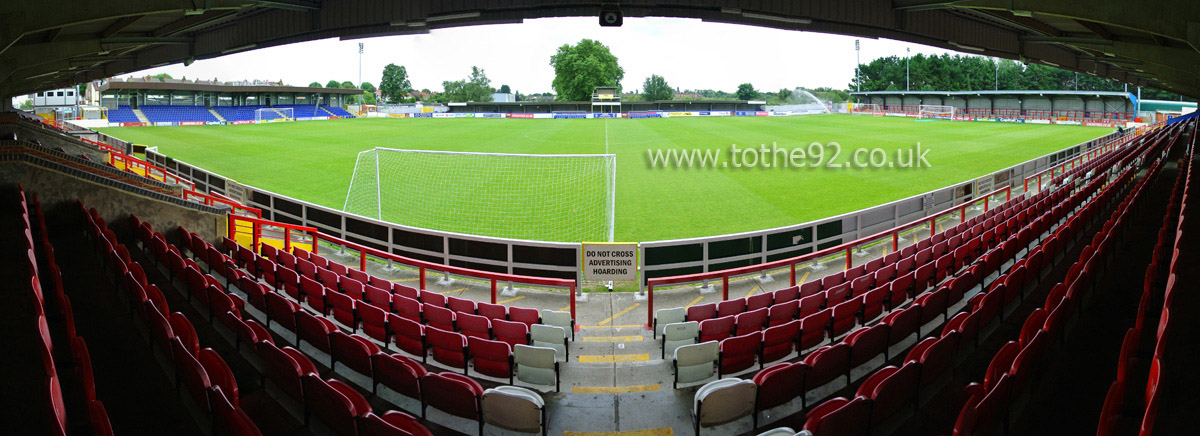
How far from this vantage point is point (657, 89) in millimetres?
143500

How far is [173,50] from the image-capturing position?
1791cm

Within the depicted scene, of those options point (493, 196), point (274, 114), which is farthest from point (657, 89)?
point (493, 196)

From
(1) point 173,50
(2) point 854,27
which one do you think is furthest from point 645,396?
(1) point 173,50

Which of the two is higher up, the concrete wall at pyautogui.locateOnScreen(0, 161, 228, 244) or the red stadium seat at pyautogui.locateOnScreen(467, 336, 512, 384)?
the concrete wall at pyautogui.locateOnScreen(0, 161, 228, 244)

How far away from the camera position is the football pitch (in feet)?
60.8

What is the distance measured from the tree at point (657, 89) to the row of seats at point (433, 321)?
449 feet

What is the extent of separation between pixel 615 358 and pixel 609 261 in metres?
2.61

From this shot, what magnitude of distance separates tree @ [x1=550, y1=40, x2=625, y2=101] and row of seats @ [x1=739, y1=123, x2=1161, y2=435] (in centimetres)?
10648

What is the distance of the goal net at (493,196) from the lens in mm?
15867

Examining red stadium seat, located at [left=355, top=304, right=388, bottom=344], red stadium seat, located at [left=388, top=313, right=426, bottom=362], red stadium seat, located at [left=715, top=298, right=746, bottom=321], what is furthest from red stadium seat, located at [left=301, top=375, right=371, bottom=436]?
red stadium seat, located at [left=715, top=298, right=746, bottom=321]

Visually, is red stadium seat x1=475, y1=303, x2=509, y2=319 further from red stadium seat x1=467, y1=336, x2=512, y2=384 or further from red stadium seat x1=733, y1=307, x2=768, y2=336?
red stadium seat x1=733, y1=307, x2=768, y2=336

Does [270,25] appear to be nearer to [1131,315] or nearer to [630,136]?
[1131,315]
